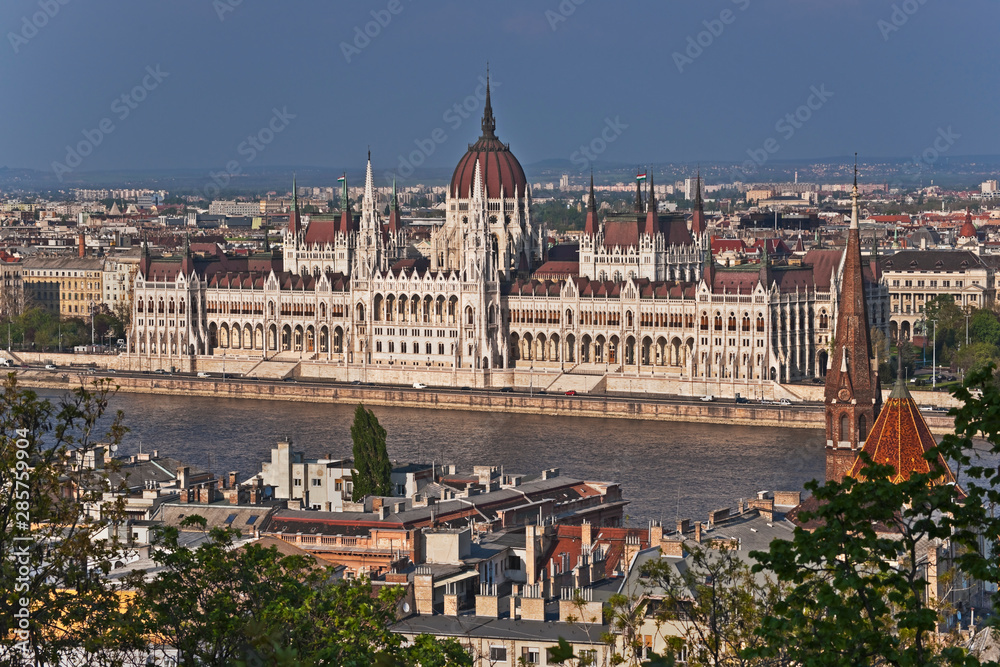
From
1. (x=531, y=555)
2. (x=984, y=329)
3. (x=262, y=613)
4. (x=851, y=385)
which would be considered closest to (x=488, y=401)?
(x=984, y=329)

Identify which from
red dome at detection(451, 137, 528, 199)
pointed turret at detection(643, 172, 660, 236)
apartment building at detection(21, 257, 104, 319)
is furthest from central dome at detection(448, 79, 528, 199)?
apartment building at detection(21, 257, 104, 319)

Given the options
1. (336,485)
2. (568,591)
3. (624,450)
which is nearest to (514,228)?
(624,450)

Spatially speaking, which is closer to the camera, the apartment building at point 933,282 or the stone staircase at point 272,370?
the stone staircase at point 272,370

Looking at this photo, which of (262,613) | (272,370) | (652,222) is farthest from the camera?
(272,370)

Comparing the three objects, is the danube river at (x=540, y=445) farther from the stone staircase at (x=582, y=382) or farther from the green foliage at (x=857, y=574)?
the green foliage at (x=857, y=574)

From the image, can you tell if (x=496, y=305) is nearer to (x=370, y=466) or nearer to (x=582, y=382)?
(x=582, y=382)

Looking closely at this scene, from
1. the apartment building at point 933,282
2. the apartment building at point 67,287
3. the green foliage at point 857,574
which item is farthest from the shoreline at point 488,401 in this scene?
the green foliage at point 857,574
